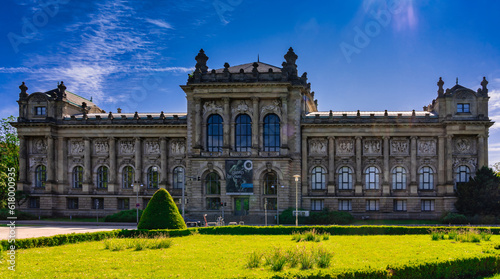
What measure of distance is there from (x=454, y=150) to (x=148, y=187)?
1848 inches

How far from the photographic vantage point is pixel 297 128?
63.5 metres

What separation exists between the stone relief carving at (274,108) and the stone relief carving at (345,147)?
34.9 feet

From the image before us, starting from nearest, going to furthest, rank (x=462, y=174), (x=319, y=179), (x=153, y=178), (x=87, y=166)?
(x=462, y=174) < (x=319, y=179) < (x=87, y=166) < (x=153, y=178)

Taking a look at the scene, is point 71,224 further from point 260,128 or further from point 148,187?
point 260,128

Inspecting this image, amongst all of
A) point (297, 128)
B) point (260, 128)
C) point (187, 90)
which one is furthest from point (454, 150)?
point (187, 90)

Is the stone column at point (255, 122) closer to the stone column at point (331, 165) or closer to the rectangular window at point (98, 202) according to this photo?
the stone column at point (331, 165)

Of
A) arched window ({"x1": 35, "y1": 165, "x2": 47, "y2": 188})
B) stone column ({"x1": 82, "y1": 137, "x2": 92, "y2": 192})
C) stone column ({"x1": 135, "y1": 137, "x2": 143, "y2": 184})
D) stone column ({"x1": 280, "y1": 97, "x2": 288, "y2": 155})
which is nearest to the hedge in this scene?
stone column ({"x1": 280, "y1": 97, "x2": 288, "y2": 155})

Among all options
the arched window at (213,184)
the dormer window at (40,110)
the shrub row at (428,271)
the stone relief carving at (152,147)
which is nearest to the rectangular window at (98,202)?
the stone relief carving at (152,147)

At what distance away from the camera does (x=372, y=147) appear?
65.0 m

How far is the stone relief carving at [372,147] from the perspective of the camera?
213 ft

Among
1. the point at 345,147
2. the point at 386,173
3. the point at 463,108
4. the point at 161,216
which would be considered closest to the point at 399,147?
the point at 386,173

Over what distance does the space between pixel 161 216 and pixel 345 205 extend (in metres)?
36.8

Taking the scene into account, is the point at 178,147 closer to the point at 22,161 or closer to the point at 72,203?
the point at 72,203

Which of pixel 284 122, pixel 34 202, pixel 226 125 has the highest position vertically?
pixel 284 122
